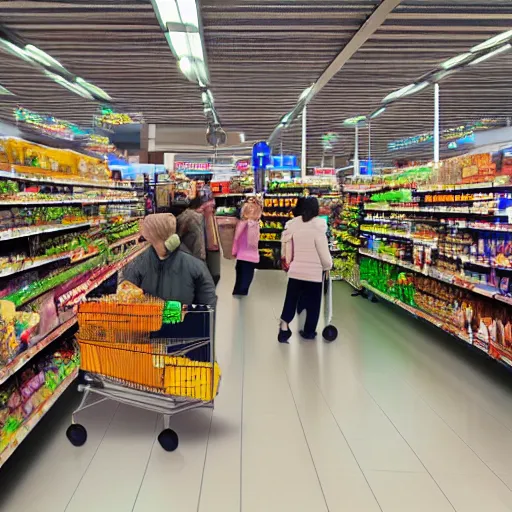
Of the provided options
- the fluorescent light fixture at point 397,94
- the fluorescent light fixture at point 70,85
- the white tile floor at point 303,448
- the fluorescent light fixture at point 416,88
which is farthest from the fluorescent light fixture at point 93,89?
the white tile floor at point 303,448

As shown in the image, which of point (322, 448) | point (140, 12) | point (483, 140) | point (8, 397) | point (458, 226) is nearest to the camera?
point (8, 397)

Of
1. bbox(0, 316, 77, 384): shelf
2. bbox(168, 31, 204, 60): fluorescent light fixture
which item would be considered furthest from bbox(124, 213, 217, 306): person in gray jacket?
bbox(168, 31, 204, 60): fluorescent light fixture

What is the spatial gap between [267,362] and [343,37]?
4.78 m

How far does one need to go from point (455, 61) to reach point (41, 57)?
6697mm

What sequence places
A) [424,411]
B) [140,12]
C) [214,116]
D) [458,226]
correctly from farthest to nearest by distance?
[214,116] → [140,12] → [458,226] → [424,411]

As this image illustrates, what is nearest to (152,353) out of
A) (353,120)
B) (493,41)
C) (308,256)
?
(308,256)

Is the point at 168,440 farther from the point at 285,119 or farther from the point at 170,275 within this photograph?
the point at 285,119

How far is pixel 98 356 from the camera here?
3400mm

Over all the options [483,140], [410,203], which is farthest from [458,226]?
[483,140]

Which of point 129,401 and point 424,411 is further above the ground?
point 129,401

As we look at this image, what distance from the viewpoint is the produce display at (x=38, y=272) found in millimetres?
3026

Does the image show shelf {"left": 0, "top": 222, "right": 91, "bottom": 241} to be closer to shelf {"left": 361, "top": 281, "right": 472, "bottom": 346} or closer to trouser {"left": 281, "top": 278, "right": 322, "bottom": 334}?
trouser {"left": 281, "top": 278, "right": 322, "bottom": 334}

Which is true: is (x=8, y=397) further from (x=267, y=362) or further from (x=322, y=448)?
(x=267, y=362)

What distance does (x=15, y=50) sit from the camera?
763cm
